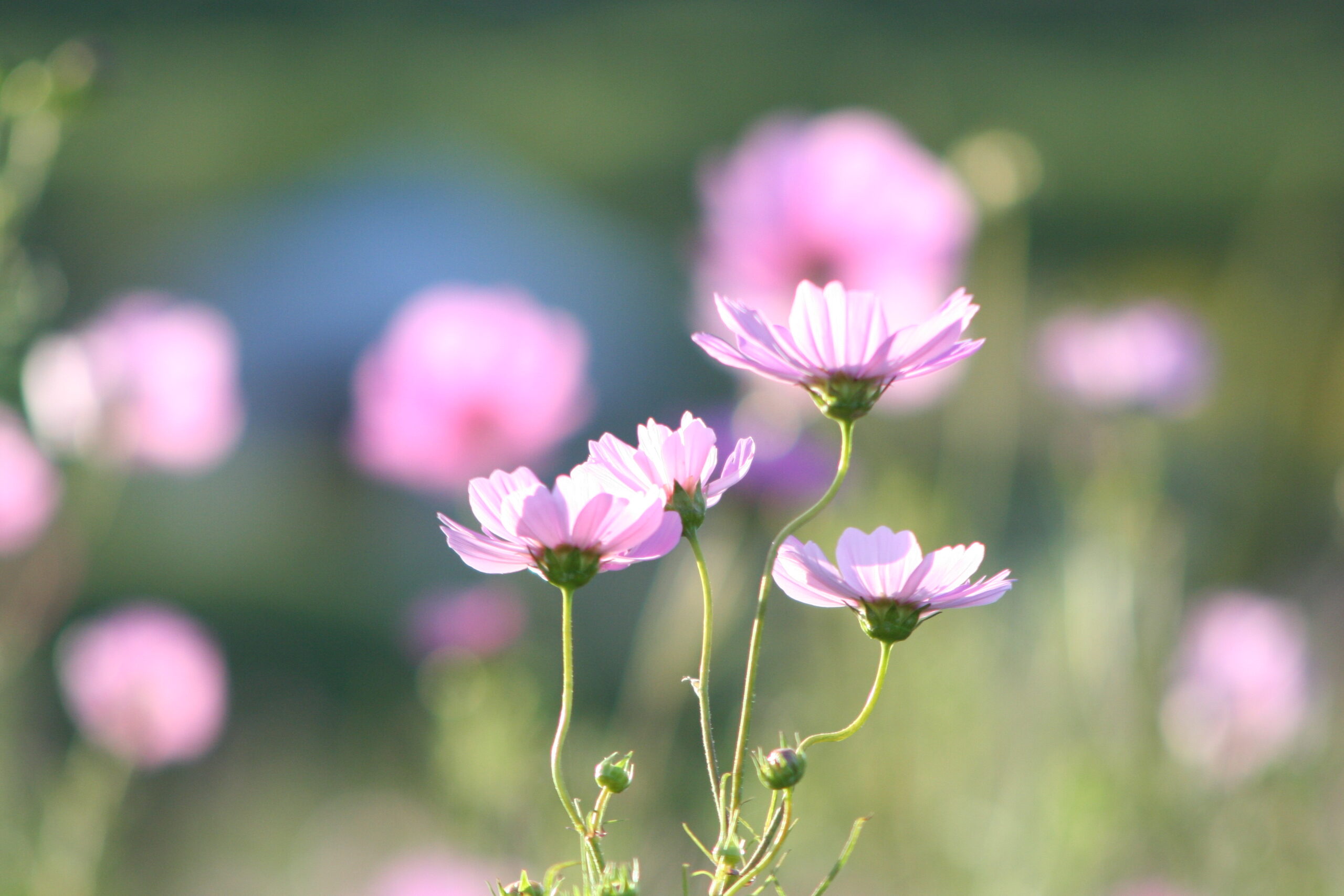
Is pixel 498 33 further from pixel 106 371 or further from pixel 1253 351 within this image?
pixel 106 371

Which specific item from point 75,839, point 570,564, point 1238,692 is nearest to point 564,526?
point 570,564

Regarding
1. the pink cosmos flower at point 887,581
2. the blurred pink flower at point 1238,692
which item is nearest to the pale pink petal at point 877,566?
the pink cosmos flower at point 887,581

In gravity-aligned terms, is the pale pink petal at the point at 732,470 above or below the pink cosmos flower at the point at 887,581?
above

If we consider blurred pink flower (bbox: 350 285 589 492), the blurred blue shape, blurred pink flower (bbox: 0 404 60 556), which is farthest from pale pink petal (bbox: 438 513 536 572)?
the blurred blue shape

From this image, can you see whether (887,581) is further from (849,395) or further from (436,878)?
(436,878)

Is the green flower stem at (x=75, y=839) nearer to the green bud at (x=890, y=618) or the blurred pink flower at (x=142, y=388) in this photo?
the blurred pink flower at (x=142, y=388)
